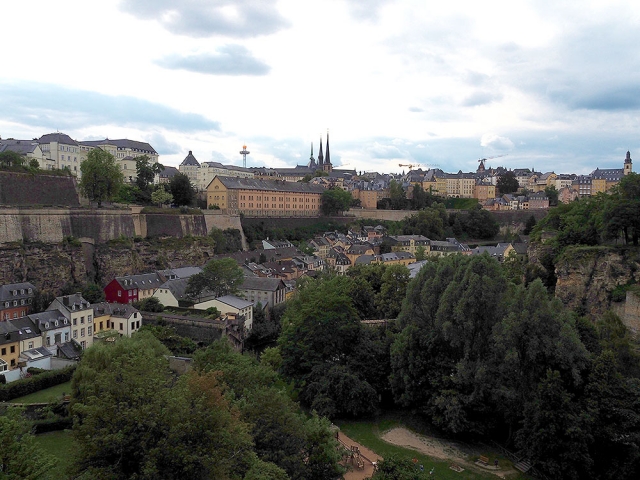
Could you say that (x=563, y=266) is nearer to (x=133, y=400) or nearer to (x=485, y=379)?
(x=485, y=379)

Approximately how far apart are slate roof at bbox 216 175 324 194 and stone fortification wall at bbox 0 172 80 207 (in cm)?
A: 2843

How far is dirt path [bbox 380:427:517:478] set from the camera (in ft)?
68.0

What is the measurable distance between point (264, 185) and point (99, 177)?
34982 millimetres

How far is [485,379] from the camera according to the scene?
2216cm

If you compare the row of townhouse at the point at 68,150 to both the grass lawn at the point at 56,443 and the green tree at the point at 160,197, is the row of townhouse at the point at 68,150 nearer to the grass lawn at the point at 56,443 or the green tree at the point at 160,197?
the green tree at the point at 160,197

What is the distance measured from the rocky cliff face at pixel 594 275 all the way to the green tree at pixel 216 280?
82.5 feet

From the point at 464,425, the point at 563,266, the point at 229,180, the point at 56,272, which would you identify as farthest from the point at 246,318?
the point at 229,180

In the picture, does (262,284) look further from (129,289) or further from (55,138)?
(55,138)

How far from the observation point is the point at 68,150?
69.9 metres

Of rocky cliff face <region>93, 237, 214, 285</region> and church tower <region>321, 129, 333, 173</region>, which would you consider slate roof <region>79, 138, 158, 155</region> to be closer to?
rocky cliff face <region>93, 237, 214, 285</region>

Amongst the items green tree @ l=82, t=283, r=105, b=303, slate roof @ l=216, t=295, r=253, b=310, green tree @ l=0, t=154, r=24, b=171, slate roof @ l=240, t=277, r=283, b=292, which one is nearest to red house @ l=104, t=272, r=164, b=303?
green tree @ l=82, t=283, r=105, b=303

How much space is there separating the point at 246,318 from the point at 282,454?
79.6 ft

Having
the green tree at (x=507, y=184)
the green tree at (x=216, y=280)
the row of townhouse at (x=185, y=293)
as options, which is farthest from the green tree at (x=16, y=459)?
the green tree at (x=507, y=184)

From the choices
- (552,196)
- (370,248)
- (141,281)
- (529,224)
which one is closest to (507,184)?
(552,196)
